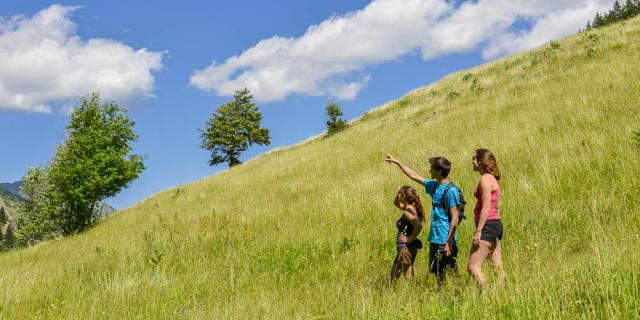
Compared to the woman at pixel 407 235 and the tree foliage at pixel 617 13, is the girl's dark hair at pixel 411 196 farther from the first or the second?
the tree foliage at pixel 617 13

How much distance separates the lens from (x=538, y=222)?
536 cm

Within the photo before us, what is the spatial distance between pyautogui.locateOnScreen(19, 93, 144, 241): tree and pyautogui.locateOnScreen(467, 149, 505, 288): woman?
2310 cm

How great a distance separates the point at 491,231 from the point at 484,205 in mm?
264

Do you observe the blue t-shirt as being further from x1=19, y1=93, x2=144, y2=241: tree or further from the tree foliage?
the tree foliage

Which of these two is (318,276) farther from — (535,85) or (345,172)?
(535,85)

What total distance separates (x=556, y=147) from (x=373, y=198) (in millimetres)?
3502

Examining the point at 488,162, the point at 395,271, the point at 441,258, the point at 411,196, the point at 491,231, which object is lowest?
the point at 395,271

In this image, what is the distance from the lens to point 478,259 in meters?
3.85

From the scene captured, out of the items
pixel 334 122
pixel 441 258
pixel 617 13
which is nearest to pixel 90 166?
pixel 334 122

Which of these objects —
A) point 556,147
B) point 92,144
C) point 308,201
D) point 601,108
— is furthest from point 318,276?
point 92,144

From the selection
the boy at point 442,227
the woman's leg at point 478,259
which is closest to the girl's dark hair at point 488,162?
the boy at point 442,227

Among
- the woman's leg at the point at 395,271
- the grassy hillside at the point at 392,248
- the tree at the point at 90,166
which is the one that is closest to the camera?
the grassy hillside at the point at 392,248

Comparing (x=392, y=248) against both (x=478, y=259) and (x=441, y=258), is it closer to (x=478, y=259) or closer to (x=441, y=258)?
(x=441, y=258)

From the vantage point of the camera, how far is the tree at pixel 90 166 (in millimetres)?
22859
